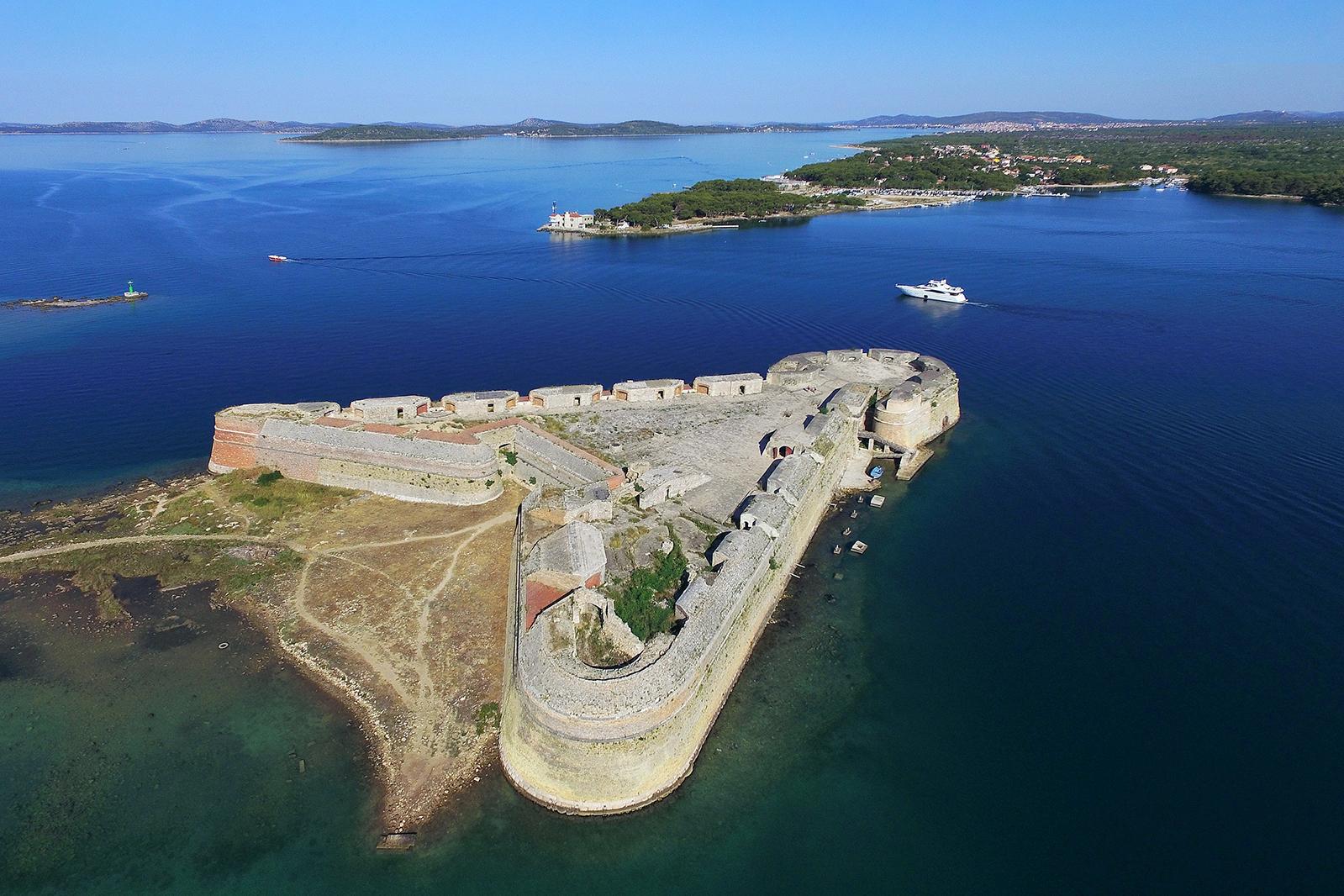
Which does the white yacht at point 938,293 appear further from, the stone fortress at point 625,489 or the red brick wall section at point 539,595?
the red brick wall section at point 539,595

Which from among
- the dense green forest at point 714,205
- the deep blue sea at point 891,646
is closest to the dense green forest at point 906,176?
the dense green forest at point 714,205

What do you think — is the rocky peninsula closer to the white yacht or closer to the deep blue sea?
the deep blue sea

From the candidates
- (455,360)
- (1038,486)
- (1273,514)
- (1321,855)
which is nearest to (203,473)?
(455,360)

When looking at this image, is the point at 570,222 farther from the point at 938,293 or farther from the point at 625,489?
the point at 625,489

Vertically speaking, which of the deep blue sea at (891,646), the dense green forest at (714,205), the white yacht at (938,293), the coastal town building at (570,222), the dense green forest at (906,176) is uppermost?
the dense green forest at (906,176)

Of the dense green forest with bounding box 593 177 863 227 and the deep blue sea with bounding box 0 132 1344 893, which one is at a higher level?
the dense green forest with bounding box 593 177 863 227

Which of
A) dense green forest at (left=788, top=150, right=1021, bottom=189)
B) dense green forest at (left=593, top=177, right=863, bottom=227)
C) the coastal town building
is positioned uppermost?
dense green forest at (left=788, top=150, right=1021, bottom=189)

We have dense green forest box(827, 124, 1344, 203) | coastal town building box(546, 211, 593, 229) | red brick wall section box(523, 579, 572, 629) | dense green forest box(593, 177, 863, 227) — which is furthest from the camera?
dense green forest box(827, 124, 1344, 203)

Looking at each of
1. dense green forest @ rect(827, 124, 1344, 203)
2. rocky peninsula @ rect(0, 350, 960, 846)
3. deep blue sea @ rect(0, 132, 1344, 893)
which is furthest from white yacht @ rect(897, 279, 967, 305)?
dense green forest @ rect(827, 124, 1344, 203)
